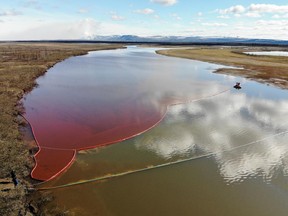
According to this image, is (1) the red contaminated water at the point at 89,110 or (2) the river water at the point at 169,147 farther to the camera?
(1) the red contaminated water at the point at 89,110

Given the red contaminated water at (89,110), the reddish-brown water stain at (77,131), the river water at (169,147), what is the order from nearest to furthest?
the river water at (169,147) < the reddish-brown water stain at (77,131) < the red contaminated water at (89,110)

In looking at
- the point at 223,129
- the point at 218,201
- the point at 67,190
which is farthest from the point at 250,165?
the point at 67,190

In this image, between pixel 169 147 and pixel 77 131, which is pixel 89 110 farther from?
pixel 169 147

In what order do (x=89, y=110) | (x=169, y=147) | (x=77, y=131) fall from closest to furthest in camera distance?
1. (x=169, y=147)
2. (x=77, y=131)
3. (x=89, y=110)

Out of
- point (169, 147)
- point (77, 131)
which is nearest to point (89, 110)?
point (77, 131)

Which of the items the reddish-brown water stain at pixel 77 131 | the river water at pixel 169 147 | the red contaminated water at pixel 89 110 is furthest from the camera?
the red contaminated water at pixel 89 110

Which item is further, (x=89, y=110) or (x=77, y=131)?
(x=89, y=110)
